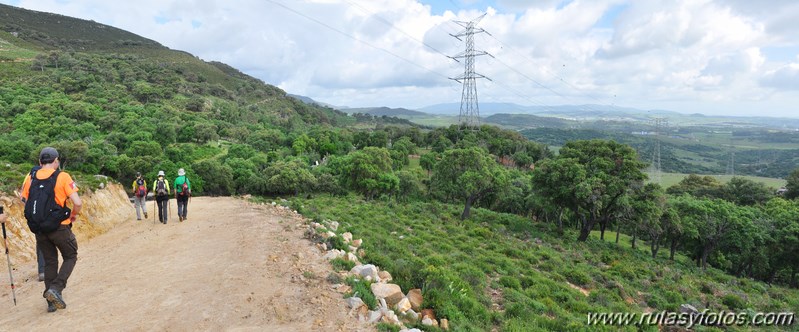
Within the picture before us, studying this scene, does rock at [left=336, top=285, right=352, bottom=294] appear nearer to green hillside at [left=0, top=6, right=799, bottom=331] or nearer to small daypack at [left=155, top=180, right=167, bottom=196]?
green hillside at [left=0, top=6, right=799, bottom=331]

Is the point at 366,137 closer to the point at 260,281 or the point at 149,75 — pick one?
the point at 149,75

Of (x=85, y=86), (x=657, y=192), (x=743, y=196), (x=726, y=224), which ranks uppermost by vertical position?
(x=85, y=86)

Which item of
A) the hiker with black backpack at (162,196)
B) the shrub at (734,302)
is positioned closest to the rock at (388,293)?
the hiker with black backpack at (162,196)

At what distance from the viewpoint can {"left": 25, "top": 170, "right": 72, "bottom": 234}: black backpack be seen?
22.6ft

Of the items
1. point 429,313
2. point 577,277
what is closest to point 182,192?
point 429,313

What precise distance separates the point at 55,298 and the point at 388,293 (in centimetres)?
669

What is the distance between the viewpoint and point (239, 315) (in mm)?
7832

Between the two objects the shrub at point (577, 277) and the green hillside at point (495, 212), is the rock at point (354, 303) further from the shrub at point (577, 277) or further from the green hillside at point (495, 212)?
the shrub at point (577, 277)

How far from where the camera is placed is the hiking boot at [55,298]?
7.52m

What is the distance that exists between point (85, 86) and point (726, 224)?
475ft

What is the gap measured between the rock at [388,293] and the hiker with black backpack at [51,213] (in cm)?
606

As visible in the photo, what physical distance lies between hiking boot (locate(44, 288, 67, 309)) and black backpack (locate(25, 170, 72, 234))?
133 centimetres

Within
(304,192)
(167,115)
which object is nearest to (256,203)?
(304,192)

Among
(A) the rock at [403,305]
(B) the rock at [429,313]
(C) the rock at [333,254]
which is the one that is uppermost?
(C) the rock at [333,254]
